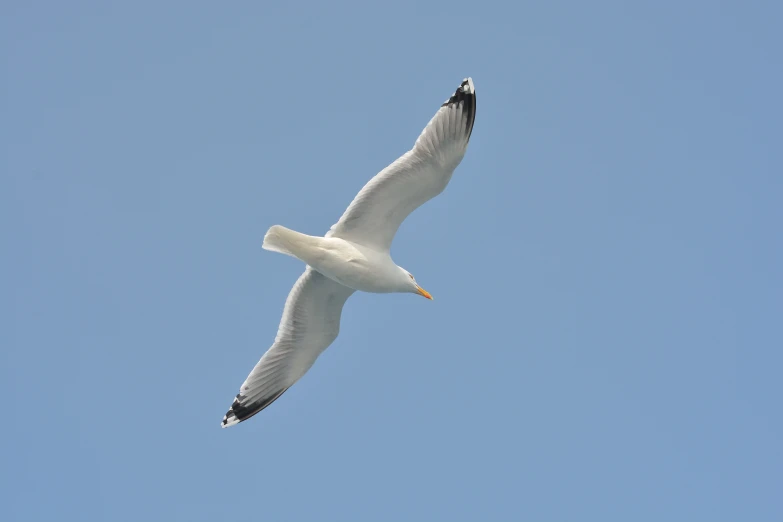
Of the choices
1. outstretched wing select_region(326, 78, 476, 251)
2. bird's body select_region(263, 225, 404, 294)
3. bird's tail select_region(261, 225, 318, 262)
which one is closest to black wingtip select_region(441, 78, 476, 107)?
outstretched wing select_region(326, 78, 476, 251)

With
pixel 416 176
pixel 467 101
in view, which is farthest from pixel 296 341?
pixel 467 101

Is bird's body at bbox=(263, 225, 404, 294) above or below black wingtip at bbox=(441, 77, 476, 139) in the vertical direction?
below

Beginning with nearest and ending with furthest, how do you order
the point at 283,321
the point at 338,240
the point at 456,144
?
1. the point at 456,144
2. the point at 338,240
3. the point at 283,321

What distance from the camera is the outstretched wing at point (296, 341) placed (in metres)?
12.2

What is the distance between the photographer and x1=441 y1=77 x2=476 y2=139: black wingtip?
10.7 metres

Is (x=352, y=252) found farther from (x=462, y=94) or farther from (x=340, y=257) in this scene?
(x=462, y=94)

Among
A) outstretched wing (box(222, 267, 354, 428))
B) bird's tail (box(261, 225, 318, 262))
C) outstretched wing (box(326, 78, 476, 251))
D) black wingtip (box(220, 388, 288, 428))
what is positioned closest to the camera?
outstretched wing (box(326, 78, 476, 251))

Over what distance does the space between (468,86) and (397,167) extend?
4.25 ft

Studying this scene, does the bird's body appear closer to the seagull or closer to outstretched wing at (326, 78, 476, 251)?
the seagull

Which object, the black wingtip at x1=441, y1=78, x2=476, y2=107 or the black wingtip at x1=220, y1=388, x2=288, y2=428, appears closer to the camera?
the black wingtip at x1=441, y1=78, x2=476, y2=107

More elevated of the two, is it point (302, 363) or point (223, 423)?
point (302, 363)

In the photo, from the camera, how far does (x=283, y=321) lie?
12383 mm

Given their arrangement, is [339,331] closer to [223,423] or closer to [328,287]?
[328,287]

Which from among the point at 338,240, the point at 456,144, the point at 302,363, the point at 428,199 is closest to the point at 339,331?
the point at 302,363
